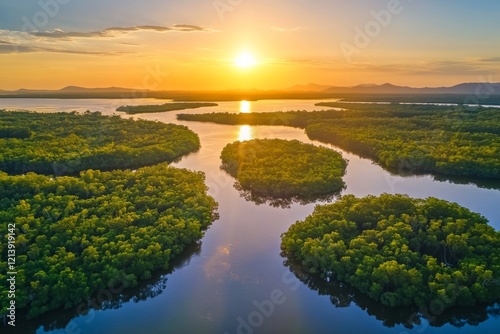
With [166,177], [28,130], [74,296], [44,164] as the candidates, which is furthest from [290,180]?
[28,130]

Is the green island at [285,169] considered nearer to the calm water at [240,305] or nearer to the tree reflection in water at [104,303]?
the calm water at [240,305]

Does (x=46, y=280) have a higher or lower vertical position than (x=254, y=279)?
higher

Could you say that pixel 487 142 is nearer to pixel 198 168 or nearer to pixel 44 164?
pixel 198 168

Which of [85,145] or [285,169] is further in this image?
[85,145]

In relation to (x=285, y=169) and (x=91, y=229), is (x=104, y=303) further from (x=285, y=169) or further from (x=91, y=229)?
(x=285, y=169)

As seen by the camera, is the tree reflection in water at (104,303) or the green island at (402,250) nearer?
the tree reflection in water at (104,303)

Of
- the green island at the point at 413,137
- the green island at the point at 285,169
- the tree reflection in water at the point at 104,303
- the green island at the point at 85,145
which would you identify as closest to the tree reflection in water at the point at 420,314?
the tree reflection in water at the point at 104,303

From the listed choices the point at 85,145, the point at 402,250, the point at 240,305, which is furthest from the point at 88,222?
the point at 85,145
